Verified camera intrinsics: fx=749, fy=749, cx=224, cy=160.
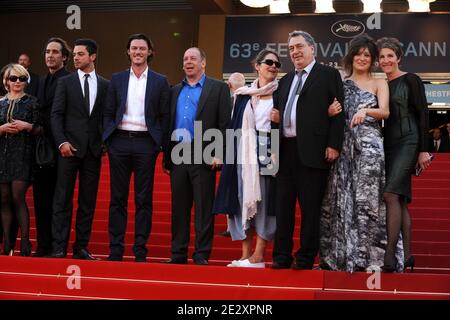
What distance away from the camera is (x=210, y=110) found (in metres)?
5.90

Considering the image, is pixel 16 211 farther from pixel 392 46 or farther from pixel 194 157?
pixel 392 46

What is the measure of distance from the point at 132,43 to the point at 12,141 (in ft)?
4.27

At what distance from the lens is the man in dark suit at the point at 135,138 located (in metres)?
5.88

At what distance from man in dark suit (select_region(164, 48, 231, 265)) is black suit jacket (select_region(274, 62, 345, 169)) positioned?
792mm

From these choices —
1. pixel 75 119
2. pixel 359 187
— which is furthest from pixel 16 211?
pixel 359 187

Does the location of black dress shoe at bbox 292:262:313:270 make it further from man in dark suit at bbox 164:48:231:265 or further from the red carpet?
man in dark suit at bbox 164:48:231:265

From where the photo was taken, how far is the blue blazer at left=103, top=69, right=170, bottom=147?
19.5 feet

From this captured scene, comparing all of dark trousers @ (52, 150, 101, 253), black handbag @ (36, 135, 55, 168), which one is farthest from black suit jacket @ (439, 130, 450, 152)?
black handbag @ (36, 135, 55, 168)

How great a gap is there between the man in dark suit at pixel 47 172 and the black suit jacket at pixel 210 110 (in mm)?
990

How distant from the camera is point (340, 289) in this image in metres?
5.07
